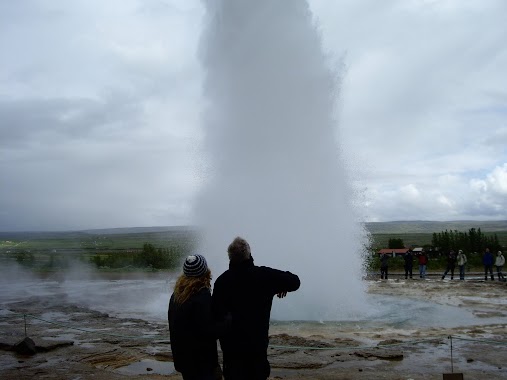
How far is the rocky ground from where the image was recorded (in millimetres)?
6145

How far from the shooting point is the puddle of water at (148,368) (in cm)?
634

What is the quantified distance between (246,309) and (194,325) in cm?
35

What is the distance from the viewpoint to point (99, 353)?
7426mm

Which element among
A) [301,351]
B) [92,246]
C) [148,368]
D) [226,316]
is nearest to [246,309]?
[226,316]

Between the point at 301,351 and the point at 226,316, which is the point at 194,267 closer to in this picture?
the point at 226,316

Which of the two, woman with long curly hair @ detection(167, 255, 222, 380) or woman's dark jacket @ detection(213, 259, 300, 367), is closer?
woman with long curly hair @ detection(167, 255, 222, 380)

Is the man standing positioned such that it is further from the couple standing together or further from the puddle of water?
the puddle of water

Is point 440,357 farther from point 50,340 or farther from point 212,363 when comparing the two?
point 50,340

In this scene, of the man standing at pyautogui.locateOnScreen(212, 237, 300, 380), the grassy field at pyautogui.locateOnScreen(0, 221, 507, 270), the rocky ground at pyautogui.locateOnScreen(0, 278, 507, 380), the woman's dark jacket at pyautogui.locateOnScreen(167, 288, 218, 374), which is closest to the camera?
the woman's dark jacket at pyautogui.locateOnScreen(167, 288, 218, 374)

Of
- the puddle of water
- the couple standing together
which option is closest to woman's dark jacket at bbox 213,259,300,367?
the couple standing together

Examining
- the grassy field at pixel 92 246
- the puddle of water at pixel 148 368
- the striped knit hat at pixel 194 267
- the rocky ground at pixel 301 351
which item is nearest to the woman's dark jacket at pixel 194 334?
the striped knit hat at pixel 194 267

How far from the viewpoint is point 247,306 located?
330 cm

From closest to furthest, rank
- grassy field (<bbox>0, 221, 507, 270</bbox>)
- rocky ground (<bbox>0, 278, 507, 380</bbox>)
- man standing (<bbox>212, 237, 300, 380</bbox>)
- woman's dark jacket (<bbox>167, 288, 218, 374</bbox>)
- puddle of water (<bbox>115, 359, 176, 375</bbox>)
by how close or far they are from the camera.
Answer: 1. woman's dark jacket (<bbox>167, 288, 218, 374</bbox>)
2. man standing (<bbox>212, 237, 300, 380</bbox>)
3. rocky ground (<bbox>0, 278, 507, 380</bbox>)
4. puddle of water (<bbox>115, 359, 176, 375</bbox>)
5. grassy field (<bbox>0, 221, 507, 270</bbox>)

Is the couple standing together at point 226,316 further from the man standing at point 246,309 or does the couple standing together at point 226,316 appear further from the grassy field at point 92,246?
the grassy field at point 92,246
